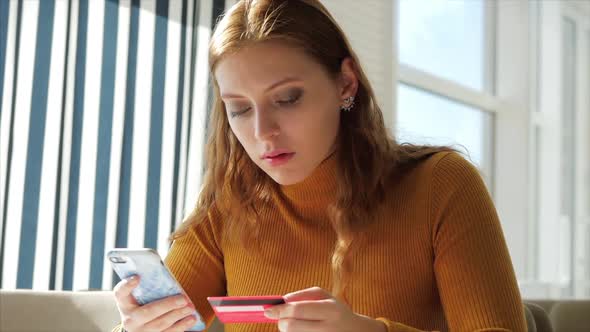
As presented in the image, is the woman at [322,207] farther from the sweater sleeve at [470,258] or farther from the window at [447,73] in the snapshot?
the window at [447,73]

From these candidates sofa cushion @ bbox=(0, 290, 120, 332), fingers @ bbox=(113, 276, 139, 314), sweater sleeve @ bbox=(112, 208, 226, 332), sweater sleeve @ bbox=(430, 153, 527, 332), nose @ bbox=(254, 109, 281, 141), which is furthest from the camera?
sofa cushion @ bbox=(0, 290, 120, 332)

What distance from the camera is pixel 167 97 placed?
3.47 m

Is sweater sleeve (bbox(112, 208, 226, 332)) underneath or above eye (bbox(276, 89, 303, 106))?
underneath

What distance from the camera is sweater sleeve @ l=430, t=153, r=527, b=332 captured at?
1471 mm

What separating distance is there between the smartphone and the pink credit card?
13 centimetres

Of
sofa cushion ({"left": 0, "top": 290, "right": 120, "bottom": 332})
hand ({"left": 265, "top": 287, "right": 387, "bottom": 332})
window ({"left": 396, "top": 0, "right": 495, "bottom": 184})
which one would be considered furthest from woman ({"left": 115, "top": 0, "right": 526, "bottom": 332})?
window ({"left": 396, "top": 0, "right": 495, "bottom": 184})

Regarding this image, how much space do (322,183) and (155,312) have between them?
1.93ft

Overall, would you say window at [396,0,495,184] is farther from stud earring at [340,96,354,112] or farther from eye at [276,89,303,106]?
eye at [276,89,303,106]

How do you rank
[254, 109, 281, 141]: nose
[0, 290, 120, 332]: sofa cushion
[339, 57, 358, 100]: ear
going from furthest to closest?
[0, 290, 120, 332]: sofa cushion < [339, 57, 358, 100]: ear < [254, 109, 281, 141]: nose

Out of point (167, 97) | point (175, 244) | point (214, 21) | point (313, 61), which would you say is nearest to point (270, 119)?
point (313, 61)

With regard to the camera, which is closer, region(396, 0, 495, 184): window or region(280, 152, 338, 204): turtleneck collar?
region(280, 152, 338, 204): turtleneck collar

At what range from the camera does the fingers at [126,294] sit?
1367 mm

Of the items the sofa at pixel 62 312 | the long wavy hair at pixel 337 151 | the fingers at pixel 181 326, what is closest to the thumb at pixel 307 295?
the fingers at pixel 181 326

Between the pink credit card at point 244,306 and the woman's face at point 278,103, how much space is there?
457mm
